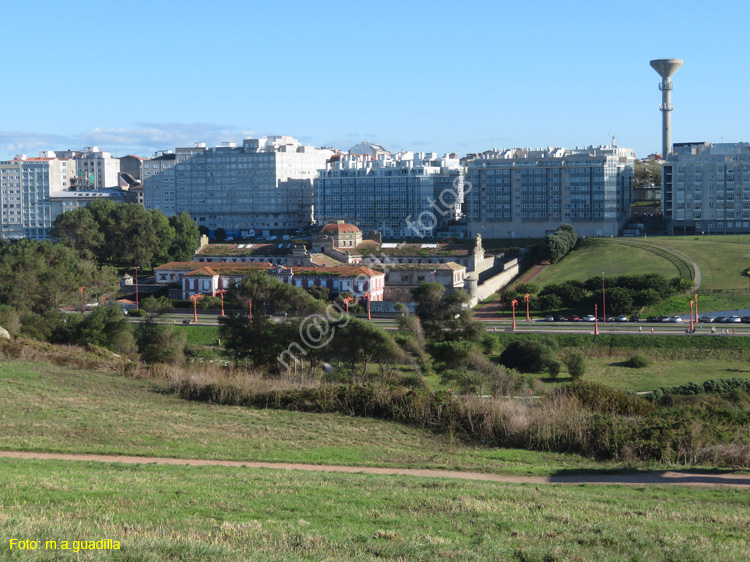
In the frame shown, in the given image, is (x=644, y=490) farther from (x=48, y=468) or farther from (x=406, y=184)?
(x=406, y=184)

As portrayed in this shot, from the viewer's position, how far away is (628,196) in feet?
288

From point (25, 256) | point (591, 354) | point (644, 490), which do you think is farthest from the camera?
point (25, 256)

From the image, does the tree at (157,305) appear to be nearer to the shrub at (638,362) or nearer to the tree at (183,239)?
the tree at (183,239)

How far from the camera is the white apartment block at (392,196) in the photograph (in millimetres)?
91375

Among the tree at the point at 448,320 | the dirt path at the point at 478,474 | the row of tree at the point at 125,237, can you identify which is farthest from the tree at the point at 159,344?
the row of tree at the point at 125,237

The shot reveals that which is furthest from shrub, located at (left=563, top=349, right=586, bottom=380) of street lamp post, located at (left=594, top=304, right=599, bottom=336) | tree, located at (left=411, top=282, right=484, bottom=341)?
street lamp post, located at (left=594, top=304, right=599, bottom=336)

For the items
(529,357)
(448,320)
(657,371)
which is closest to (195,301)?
(448,320)

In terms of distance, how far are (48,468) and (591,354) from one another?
106 ft

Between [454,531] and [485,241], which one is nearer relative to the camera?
[454,531]

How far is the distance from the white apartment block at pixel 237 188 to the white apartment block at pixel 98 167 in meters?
23.5

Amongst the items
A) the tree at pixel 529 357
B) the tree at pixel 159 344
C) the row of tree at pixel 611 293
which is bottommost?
the tree at pixel 529 357

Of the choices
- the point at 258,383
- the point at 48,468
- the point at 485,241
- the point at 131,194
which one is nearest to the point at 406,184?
the point at 485,241

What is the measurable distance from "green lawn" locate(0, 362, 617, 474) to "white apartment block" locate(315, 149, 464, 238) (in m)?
69.2

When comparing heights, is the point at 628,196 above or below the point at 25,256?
above
